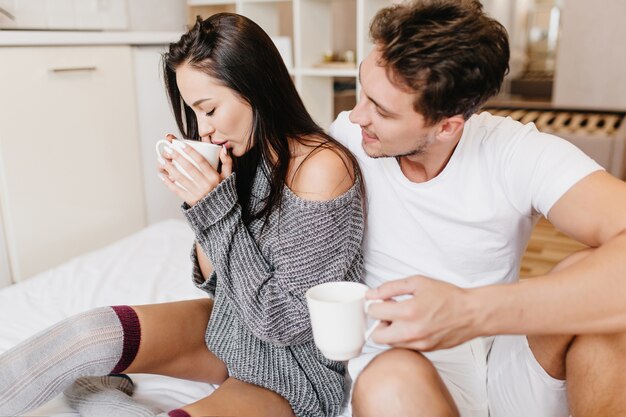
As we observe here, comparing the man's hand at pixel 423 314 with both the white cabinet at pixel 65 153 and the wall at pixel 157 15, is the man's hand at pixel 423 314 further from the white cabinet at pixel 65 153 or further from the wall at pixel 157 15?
the wall at pixel 157 15

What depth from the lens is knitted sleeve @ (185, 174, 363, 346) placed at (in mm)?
972

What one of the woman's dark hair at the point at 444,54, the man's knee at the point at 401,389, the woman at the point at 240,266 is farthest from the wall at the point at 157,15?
the man's knee at the point at 401,389

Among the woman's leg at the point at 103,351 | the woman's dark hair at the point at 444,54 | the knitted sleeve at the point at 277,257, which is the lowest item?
the woman's leg at the point at 103,351

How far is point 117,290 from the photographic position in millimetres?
1529

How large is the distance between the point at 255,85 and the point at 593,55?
3295mm

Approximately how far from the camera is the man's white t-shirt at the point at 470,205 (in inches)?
38.1

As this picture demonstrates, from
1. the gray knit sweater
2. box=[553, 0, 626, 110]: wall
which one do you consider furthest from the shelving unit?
box=[553, 0, 626, 110]: wall

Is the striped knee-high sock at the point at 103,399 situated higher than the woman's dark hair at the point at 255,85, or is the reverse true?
the woman's dark hair at the point at 255,85

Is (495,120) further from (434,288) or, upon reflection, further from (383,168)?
(434,288)

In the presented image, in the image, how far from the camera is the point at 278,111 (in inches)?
43.6

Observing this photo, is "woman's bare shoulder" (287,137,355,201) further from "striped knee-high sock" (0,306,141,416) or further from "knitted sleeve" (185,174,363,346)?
"striped knee-high sock" (0,306,141,416)

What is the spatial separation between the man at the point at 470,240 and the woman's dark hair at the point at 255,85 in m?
0.14

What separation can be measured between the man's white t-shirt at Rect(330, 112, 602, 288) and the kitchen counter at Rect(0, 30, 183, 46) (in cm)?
125

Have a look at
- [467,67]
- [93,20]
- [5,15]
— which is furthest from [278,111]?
[93,20]
